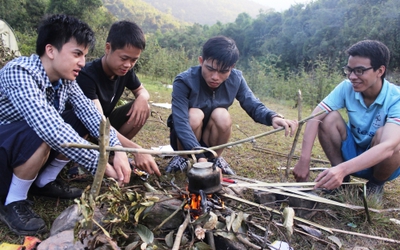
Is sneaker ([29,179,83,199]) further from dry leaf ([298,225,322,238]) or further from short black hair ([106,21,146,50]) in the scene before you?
dry leaf ([298,225,322,238])

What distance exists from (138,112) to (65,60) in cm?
105

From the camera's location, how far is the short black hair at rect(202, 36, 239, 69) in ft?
8.15

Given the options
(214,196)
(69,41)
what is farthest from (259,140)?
(69,41)

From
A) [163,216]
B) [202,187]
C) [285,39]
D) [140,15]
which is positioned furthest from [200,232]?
[140,15]

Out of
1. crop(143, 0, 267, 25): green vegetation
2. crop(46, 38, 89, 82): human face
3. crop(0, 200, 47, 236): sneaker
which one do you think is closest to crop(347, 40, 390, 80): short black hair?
crop(46, 38, 89, 82): human face

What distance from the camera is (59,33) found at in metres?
1.94

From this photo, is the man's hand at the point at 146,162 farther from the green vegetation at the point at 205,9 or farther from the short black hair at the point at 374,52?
the green vegetation at the point at 205,9

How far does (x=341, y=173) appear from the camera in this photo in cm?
210

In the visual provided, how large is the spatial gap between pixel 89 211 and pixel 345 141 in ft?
7.11

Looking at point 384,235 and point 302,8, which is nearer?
point 384,235

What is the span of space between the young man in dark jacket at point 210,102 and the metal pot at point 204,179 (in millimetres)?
678

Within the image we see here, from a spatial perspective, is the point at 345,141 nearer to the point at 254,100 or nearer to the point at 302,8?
the point at 254,100

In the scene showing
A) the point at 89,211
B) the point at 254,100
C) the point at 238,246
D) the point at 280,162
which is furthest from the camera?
the point at 280,162

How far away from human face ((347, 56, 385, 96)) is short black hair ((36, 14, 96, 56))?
201cm
